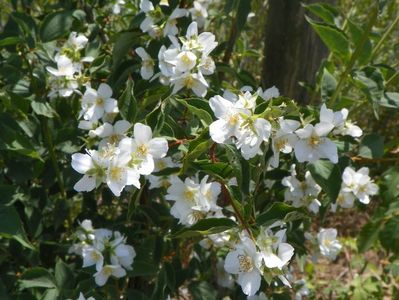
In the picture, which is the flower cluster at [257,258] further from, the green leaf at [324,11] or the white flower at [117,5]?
the white flower at [117,5]

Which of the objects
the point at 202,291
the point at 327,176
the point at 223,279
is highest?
the point at 327,176

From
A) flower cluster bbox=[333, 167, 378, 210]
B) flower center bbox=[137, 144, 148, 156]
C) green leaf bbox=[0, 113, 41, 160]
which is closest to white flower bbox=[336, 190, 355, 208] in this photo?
flower cluster bbox=[333, 167, 378, 210]

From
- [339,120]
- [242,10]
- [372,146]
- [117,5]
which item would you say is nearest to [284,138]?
[339,120]

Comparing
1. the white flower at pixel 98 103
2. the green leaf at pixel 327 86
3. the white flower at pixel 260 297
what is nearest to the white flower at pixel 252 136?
the white flower at pixel 98 103

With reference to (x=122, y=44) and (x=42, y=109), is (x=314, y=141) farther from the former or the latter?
(x=42, y=109)

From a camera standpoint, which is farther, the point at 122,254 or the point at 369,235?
the point at 369,235

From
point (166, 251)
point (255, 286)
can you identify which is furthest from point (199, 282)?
point (255, 286)
